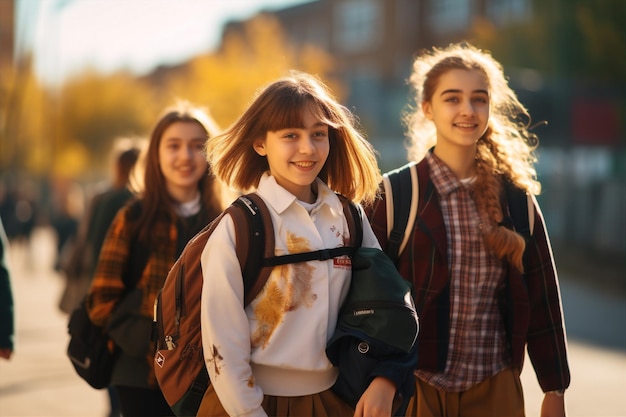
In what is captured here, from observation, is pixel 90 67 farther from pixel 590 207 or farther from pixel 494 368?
pixel 494 368

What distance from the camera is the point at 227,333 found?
3.04 m

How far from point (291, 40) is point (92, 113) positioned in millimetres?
11891

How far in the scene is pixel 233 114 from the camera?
1198 inches

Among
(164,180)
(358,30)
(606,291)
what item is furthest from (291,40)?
(164,180)

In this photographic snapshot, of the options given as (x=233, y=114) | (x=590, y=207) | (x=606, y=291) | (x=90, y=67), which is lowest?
(x=606, y=291)

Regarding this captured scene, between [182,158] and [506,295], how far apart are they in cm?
185

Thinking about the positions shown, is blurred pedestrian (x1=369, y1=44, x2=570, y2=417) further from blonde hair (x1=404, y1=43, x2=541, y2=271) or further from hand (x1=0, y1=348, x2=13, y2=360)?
hand (x1=0, y1=348, x2=13, y2=360)

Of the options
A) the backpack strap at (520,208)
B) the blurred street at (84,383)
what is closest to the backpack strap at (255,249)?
the backpack strap at (520,208)

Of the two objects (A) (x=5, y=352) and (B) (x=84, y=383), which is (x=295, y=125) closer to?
(A) (x=5, y=352)

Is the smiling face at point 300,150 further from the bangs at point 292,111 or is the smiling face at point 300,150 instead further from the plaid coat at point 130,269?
the plaid coat at point 130,269

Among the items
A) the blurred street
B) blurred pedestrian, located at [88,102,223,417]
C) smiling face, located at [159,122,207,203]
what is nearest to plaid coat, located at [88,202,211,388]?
blurred pedestrian, located at [88,102,223,417]

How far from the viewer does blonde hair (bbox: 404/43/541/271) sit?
13.1 ft

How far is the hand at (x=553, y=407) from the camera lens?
4.07 meters

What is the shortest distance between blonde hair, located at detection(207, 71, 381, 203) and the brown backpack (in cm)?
25
